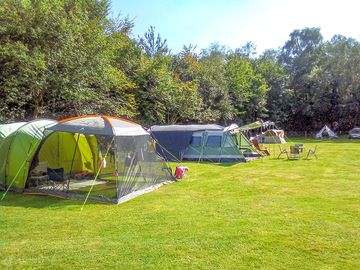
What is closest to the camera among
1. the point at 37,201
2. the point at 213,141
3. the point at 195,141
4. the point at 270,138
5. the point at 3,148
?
the point at 37,201

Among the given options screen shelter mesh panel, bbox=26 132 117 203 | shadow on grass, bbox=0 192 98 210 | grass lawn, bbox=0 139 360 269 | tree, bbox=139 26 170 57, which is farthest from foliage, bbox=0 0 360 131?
grass lawn, bbox=0 139 360 269

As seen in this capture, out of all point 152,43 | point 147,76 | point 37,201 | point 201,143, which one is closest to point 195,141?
point 201,143

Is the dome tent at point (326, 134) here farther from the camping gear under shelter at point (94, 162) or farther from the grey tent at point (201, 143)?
the camping gear under shelter at point (94, 162)

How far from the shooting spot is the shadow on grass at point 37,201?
22.3 ft

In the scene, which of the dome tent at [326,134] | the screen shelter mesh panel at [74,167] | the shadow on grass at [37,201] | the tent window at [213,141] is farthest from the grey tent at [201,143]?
the dome tent at [326,134]

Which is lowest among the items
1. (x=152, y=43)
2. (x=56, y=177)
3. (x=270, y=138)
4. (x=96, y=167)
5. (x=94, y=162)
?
(x=56, y=177)

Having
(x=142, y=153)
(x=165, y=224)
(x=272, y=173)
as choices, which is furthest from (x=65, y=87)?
(x=165, y=224)

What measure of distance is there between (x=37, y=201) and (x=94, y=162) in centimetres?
240

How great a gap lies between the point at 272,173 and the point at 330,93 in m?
25.0

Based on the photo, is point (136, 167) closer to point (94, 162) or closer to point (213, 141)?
point (94, 162)

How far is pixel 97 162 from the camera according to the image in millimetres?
9172

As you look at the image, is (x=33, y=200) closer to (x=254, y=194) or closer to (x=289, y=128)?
(x=254, y=194)

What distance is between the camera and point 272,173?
10539 mm

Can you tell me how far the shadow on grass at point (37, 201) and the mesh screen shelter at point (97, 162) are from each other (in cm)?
21
